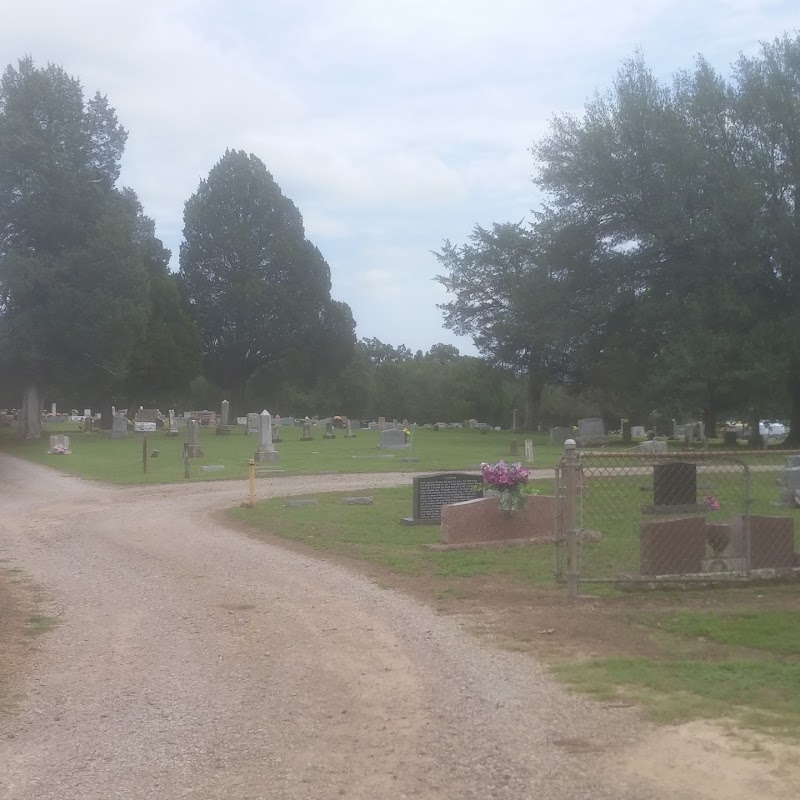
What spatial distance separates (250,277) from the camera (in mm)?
67125

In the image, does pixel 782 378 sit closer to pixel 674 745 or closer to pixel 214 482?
pixel 214 482

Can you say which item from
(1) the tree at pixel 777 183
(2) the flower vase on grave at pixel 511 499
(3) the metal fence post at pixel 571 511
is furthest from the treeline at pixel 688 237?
(3) the metal fence post at pixel 571 511

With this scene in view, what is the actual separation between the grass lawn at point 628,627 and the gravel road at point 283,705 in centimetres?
40

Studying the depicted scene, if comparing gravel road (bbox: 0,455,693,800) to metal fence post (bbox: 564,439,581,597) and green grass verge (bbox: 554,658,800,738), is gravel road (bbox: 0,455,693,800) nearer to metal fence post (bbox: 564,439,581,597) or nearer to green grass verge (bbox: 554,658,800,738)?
green grass verge (bbox: 554,658,800,738)

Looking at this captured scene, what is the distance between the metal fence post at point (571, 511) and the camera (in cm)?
951

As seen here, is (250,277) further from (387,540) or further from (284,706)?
(284,706)

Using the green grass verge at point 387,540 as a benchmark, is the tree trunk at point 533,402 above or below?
above

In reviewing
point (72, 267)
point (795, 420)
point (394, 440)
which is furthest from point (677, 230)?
point (72, 267)

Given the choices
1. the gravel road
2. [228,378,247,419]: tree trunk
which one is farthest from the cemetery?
[228,378,247,419]: tree trunk

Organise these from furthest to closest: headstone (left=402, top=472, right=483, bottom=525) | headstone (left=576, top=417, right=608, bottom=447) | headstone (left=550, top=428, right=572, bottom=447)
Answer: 1. headstone (left=550, top=428, right=572, bottom=447)
2. headstone (left=576, top=417, right=608, bottom=447)
3. headstone (left=402, top=472, right=483, bottom=525)

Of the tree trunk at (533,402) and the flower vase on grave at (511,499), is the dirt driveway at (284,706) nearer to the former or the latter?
the flower vase on grave at (511,499)

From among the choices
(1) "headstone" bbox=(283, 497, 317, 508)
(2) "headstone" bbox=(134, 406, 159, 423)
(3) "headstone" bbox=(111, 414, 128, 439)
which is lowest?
(1) "headstone" bbox=(283, 497, 317, 508)

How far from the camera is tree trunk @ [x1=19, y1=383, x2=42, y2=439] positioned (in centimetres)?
4750

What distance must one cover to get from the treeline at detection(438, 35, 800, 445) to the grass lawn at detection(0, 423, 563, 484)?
19.0 feet
